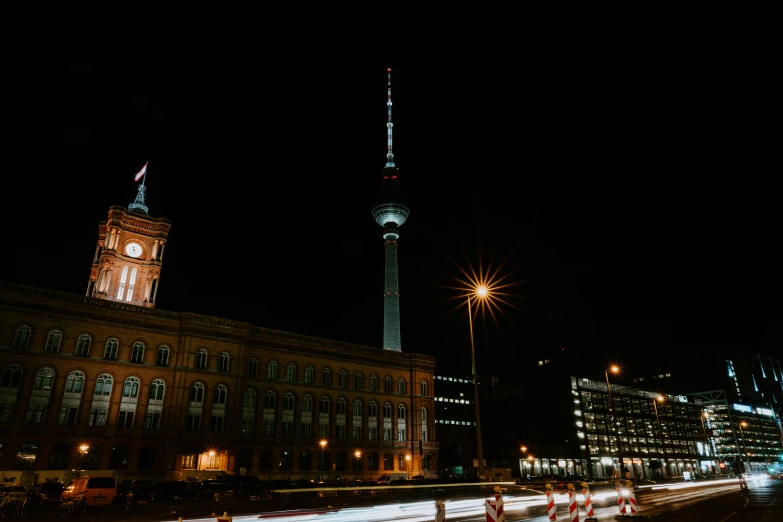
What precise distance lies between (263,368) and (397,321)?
43.7 meters

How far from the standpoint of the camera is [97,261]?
82438mm

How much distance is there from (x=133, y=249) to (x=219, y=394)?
3162cm

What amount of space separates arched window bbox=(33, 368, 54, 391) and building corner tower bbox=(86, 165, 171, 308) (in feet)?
76.9

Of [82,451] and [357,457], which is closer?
[82,451]

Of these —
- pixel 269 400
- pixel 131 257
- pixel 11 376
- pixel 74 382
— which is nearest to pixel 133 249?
pixel 131 257

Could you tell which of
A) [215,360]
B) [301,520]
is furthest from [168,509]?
[215,360]

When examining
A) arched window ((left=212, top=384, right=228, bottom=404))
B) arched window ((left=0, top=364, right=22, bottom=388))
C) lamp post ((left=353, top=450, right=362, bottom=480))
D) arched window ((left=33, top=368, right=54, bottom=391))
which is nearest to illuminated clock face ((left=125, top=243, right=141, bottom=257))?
arched window ((left=33, top=368, right=54, bottom=391))

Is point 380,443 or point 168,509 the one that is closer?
point 168,509

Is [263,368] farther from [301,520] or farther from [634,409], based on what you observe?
[634,409]

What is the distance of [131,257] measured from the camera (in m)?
74.9

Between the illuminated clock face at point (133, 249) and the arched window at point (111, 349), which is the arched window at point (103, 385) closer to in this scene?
the arched window at point (111, 349)

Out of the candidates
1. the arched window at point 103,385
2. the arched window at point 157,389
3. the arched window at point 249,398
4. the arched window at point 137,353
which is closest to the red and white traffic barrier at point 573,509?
the arched window at point 157,389

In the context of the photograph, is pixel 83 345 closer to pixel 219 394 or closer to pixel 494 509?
pixel 219 394

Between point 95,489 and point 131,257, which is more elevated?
point 131,257
